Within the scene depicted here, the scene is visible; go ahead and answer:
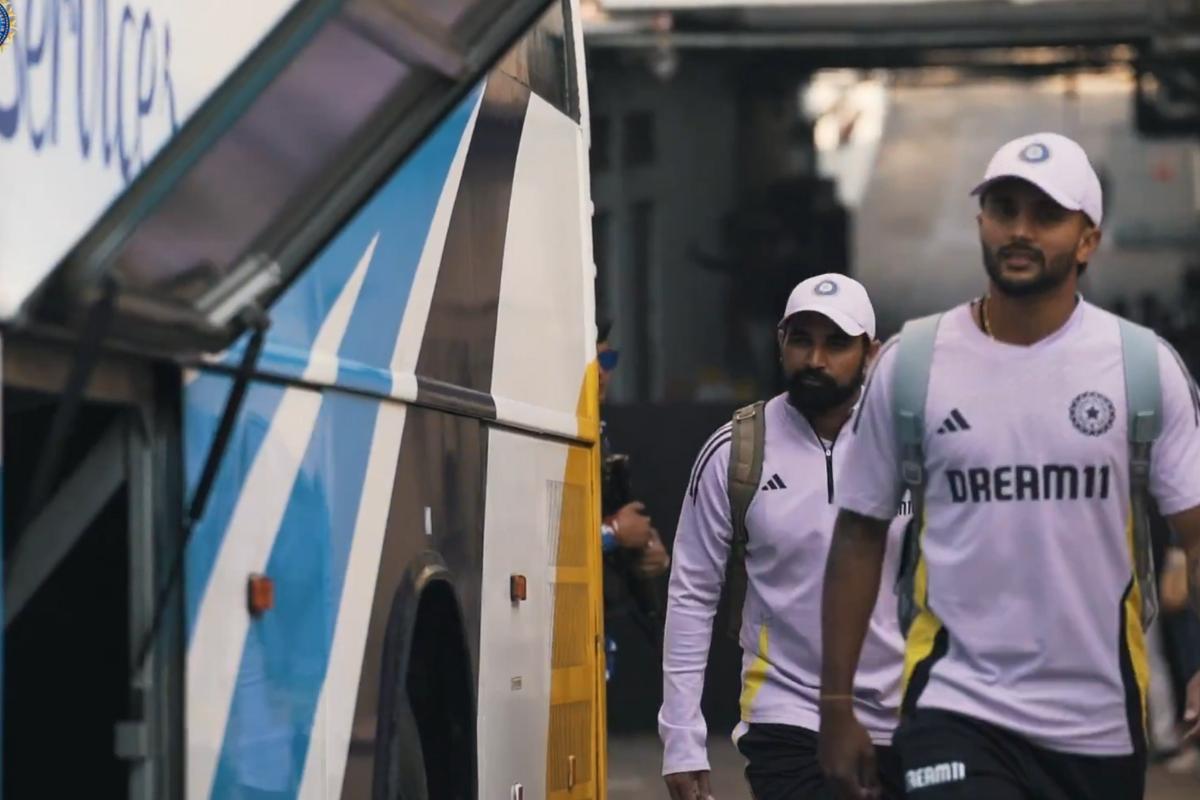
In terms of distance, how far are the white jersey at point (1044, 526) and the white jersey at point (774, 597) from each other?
6.10 feet

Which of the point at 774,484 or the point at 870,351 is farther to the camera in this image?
the point at 870,351

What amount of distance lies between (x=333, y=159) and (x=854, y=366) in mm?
2748

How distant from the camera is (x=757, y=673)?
7.03 meters

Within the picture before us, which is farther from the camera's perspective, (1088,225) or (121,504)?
(1088,225)

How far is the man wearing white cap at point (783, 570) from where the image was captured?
689cm

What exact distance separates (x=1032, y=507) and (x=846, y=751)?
59 centimetres

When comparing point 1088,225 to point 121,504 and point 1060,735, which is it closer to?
point 1060,735

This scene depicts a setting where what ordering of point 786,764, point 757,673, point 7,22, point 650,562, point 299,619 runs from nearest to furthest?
point 7,22
point 299,619
point 786,764
point 757,673
point 650,562

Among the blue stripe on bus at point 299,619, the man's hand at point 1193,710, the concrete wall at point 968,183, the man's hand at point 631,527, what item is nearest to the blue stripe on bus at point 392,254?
the blue stripe on bus at point 299,619

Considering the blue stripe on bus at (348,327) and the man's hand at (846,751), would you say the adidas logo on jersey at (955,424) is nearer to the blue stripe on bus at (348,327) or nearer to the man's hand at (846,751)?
the man's hand at (846,751)

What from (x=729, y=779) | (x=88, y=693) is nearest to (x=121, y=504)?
(x=88, y=693)

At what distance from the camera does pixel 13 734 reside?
16.4ft

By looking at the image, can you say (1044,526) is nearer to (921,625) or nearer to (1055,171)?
(921,625)

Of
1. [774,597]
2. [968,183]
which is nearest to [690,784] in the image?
[774,597]
